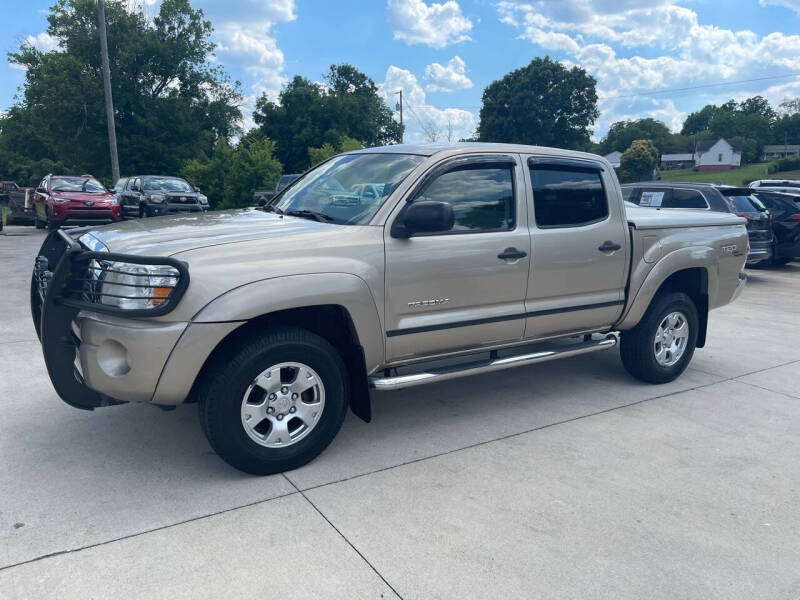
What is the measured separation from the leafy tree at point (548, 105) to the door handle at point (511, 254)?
66.7 metres

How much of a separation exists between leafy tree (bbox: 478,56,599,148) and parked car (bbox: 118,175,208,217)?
2158 inches

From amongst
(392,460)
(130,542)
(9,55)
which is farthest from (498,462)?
(9,55)

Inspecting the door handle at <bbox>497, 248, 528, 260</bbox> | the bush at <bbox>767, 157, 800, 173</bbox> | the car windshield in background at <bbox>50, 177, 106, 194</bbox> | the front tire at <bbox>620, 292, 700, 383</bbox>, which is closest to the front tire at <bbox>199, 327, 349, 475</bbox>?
the door handle at <bbox>497, 248, 528, 260</bbox>

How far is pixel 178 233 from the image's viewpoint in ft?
11.8

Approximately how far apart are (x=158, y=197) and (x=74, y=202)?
6.87ft

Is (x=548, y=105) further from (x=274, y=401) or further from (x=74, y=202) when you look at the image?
(x=274, y=401)

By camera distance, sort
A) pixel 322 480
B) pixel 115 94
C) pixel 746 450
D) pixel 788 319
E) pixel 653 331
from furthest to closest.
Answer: pixel 115 94 < pixel 788 319 < pixel 653 331 < pixel 746 450 < pixel 322 480

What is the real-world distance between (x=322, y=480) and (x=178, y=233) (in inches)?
63.3

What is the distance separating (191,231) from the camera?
3.68 meters

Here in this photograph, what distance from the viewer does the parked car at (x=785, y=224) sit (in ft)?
43.9

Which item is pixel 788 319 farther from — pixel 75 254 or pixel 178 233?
pixel 75 254

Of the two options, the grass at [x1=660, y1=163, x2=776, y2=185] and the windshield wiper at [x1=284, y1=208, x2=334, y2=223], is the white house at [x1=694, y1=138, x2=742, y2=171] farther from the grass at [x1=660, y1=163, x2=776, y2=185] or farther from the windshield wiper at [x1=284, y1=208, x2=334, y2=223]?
the windshield wiper at [x1=284, y1=208, x2=334, y2=223]

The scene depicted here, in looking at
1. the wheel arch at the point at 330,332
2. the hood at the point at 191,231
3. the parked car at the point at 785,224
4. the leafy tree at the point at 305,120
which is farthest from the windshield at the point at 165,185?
the leafy tree at the point at 305,120

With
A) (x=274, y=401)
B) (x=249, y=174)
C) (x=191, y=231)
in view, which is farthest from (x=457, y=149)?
(x=249, y=174)
